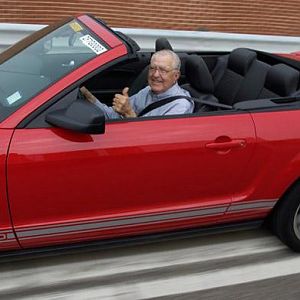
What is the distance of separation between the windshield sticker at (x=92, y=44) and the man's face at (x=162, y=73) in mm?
459

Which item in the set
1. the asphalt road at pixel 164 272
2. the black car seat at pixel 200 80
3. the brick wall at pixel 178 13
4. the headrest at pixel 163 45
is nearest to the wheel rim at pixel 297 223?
the asphalt road at pixel 164 272

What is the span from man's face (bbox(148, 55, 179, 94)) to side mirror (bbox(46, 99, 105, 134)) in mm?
757

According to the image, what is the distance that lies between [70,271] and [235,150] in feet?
3.93

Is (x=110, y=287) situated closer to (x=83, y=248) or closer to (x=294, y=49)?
(x=83, y=248)

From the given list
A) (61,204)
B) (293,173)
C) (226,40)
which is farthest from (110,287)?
(226,40)

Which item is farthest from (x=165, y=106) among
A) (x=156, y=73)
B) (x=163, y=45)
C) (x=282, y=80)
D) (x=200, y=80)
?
(x=282, y=80)

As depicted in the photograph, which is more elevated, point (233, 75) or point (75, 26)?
point (75, 26)

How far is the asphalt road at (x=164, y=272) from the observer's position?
290cm

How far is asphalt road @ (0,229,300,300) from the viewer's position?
2.90 meters

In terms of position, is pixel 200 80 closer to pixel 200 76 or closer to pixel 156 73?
pixel 200 76

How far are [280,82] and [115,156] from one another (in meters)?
1.36

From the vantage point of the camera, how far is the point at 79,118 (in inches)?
101

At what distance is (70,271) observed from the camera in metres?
3.05

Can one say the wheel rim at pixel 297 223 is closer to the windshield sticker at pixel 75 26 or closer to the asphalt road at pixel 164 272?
the asphalt road at pixel 164 272
